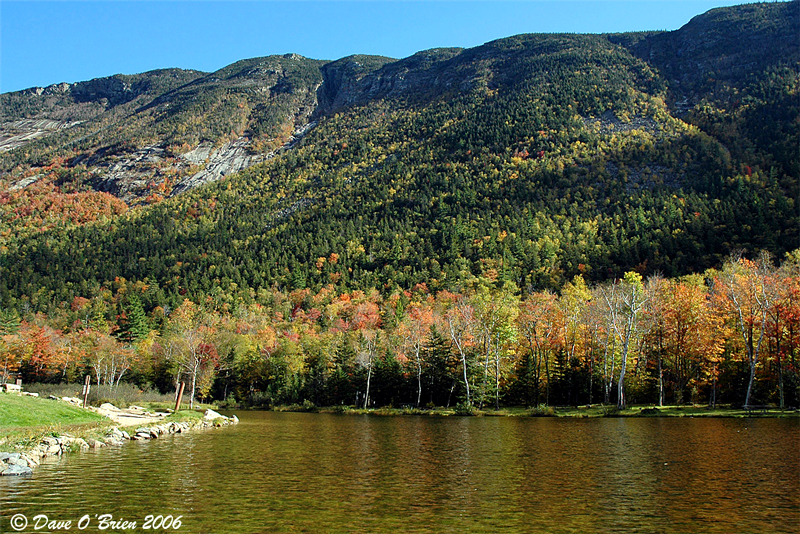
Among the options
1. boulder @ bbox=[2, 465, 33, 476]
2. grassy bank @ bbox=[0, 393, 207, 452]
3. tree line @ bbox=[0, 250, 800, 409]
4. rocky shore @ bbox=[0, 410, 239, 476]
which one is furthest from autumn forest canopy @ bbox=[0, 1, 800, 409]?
boulder @ bbox=[2, 465, 33, 476]

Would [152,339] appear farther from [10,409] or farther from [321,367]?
[10,409]

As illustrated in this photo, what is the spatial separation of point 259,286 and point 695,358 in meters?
129

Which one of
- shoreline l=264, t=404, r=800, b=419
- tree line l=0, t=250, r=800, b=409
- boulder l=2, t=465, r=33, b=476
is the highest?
tree line l=0, t=250, r=800, b=409

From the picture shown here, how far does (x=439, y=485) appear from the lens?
16891 mm

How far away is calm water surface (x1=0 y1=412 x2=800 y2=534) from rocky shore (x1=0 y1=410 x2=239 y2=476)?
2.32 ft

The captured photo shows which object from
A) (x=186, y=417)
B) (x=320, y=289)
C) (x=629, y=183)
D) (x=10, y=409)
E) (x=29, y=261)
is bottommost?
(x=186, y=417)

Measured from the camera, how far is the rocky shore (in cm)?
1845

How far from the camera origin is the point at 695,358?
51.7 metres

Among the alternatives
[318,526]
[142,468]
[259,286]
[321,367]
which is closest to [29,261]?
[259,286]

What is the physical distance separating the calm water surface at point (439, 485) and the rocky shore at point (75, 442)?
2.32ft

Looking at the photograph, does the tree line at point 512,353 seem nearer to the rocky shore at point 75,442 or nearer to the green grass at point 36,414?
the rocky shore at point 75,442

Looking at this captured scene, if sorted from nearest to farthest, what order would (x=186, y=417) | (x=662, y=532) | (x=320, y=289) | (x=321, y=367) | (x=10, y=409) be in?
1. (x=662, y=532)
2. (x=10, y=409)
3. (x=186, y=417)
4. (x=321, y=367)
5. (x=320, y=289)

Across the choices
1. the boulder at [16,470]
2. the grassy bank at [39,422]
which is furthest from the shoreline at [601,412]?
the boulder at [16,470]

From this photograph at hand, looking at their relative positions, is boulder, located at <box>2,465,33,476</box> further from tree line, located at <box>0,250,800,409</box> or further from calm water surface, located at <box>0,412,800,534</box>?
tree line, located at <box>0,250,800,409</box>
